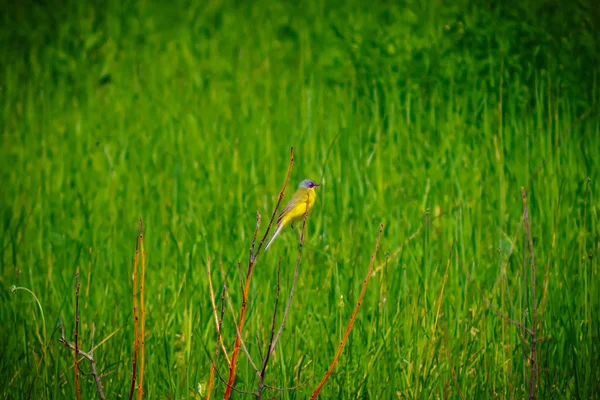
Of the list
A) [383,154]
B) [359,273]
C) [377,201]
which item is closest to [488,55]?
[383,154]

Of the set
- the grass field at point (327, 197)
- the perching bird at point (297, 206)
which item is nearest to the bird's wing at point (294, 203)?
the perching bird at point (297, 206)

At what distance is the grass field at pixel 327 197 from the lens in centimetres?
309

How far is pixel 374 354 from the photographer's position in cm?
301

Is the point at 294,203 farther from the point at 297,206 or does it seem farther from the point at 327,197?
the point at 327,197

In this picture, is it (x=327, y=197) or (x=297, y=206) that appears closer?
(x=297, y=206)

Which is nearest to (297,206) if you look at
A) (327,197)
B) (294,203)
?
(294,203)

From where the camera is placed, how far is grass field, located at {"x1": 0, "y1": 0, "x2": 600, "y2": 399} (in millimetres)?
3088

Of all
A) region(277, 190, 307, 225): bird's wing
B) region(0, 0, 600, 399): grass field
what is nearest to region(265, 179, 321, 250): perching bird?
region(277, 190, 307, 225): bird's wing

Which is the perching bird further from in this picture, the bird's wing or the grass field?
the grass field

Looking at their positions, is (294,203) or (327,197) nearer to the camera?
(294,203)

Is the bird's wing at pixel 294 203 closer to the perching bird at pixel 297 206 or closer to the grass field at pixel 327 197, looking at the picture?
the perching bird at pixel 297 206

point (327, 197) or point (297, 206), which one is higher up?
Answer: point (297, 206)

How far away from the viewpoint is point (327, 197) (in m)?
4.59

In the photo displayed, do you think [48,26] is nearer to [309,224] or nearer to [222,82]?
[222,82]
